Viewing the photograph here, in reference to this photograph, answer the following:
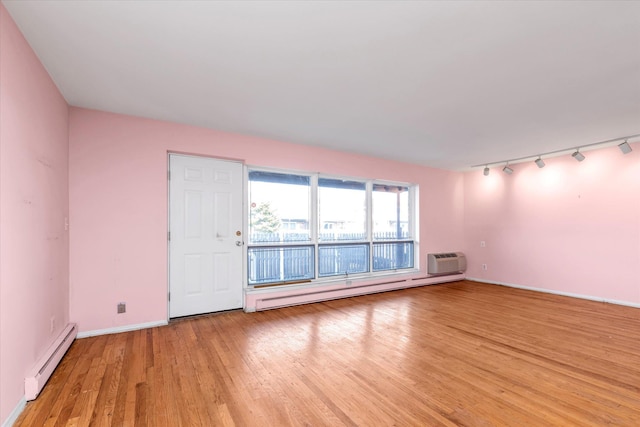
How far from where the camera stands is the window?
454cm

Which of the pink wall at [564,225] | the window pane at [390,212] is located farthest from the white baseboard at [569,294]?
the window pane at [390,212]

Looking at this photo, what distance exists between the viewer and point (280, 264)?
467 centimetres

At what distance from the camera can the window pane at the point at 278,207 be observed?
448 centimetres

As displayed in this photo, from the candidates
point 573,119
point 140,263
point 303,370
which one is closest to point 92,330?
point 140,263

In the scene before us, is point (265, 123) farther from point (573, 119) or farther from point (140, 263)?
point (573, 119)

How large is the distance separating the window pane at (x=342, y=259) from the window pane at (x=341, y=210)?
0.18 m

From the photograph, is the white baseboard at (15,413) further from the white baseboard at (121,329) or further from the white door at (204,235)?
the white door at (204,235)

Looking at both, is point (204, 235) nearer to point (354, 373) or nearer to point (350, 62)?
point (354, 373)

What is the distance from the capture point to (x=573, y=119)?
11.5 feet

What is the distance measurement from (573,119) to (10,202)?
5.61 meters

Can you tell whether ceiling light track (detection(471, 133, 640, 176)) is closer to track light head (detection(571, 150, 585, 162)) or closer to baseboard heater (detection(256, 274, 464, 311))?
track light head (detection(571, 150, 585, 162))

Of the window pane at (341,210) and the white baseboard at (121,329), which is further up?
the window pane at (341,210)

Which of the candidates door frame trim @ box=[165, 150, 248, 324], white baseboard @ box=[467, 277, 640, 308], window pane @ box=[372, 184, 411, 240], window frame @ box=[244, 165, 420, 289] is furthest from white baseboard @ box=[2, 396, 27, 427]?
white baseboard @ box=[467, 277, 640, 308]

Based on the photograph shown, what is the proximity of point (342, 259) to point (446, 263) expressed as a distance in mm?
2718
